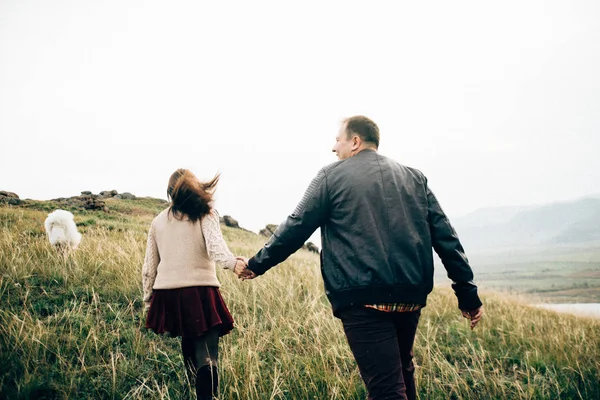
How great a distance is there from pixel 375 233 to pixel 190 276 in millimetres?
1469

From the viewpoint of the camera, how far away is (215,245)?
2670mm

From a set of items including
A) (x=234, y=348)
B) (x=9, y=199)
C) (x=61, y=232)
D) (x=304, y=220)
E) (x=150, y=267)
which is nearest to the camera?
(x=304, y=220)

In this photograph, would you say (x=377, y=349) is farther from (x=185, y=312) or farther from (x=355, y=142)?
(x=185, y=312)

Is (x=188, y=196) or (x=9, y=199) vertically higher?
(x=9, y=199)

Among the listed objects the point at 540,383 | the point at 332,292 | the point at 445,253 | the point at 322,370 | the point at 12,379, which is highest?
the point at 445,253

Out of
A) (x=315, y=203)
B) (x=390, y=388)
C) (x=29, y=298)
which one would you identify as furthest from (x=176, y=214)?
(x=29, y=298)

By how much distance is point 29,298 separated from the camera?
4230 mm

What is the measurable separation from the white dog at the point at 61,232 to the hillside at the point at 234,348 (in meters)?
0.18

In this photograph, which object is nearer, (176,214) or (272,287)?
(176,214)

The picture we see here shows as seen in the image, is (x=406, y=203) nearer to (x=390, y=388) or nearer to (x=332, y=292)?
(x=332, y=292)

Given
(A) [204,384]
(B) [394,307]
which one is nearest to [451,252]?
(B) [394,307]

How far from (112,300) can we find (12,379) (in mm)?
1647

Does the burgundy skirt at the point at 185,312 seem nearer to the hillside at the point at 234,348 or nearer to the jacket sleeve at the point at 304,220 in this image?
the hillside at the point at 234,348

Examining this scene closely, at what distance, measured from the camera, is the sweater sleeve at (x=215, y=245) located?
2.65 meters
